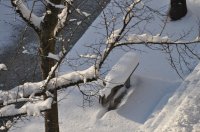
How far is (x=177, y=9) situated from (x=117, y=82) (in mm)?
4547

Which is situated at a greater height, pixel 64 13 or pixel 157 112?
pixel 64 13

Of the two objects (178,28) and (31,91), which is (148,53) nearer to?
(178,28)

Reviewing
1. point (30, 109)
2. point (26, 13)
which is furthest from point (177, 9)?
point (30, 109)

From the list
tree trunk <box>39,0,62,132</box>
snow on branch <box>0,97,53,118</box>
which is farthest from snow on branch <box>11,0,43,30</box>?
snow on branch <box>0,97,53,118</box>

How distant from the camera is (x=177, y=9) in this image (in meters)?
13.8

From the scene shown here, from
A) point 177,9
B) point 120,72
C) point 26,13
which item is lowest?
point 120,72

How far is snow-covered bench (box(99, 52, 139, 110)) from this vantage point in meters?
10.2

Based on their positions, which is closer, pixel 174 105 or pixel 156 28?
pixel 174 105

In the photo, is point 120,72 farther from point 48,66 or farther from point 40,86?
point 40,86

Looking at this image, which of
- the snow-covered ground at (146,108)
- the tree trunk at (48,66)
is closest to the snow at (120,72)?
the snow-covered ground at (146,108)

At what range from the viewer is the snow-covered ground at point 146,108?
32.2ft

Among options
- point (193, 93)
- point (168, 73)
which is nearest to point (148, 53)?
Answer: point (168, 73)

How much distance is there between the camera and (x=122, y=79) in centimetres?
1047

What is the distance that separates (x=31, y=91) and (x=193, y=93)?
5.29 meters
